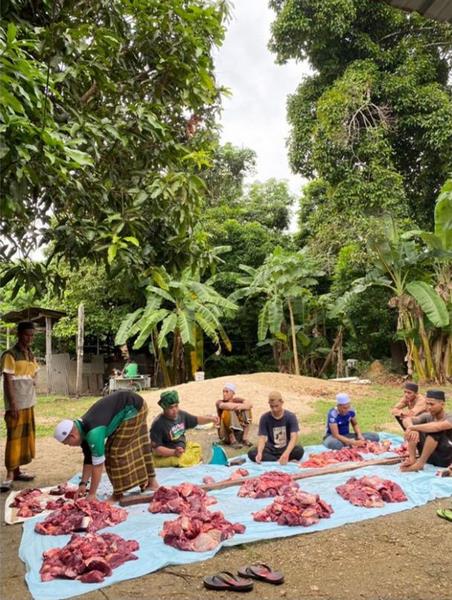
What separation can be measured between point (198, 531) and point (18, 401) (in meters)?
2.94

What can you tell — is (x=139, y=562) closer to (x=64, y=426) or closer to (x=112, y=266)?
(x=64, y=426)

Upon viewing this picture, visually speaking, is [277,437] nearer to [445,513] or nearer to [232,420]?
[232,420]

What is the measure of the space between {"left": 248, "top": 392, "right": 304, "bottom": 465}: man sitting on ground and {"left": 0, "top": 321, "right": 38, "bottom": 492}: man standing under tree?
2.76 metres

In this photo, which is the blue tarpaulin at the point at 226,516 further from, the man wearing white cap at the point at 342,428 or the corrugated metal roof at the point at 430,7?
the corrugated metal roof at the point at 430,7

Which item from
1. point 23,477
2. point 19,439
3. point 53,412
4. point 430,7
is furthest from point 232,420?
point 430,7

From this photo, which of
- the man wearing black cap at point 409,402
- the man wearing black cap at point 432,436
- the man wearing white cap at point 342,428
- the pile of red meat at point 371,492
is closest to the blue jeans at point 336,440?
the man wearing white cap at point 342,428

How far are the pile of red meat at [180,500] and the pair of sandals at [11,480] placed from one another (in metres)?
1.91

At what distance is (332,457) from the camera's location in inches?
261

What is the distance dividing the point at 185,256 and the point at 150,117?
134 centimetres

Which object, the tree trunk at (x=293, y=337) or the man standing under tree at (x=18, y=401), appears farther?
the tree trunk at (x=293, y=337)

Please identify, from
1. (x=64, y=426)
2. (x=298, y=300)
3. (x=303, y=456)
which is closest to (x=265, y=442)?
(x=303, y=456)

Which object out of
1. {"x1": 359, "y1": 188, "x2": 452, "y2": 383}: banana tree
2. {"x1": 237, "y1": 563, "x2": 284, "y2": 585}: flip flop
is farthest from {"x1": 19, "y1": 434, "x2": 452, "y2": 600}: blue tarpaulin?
{"x1": 359, "y1": 188, "x2": 452, "y2": 383}: banana tree

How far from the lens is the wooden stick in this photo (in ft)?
16.6

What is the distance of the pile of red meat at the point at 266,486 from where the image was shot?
516 cm
